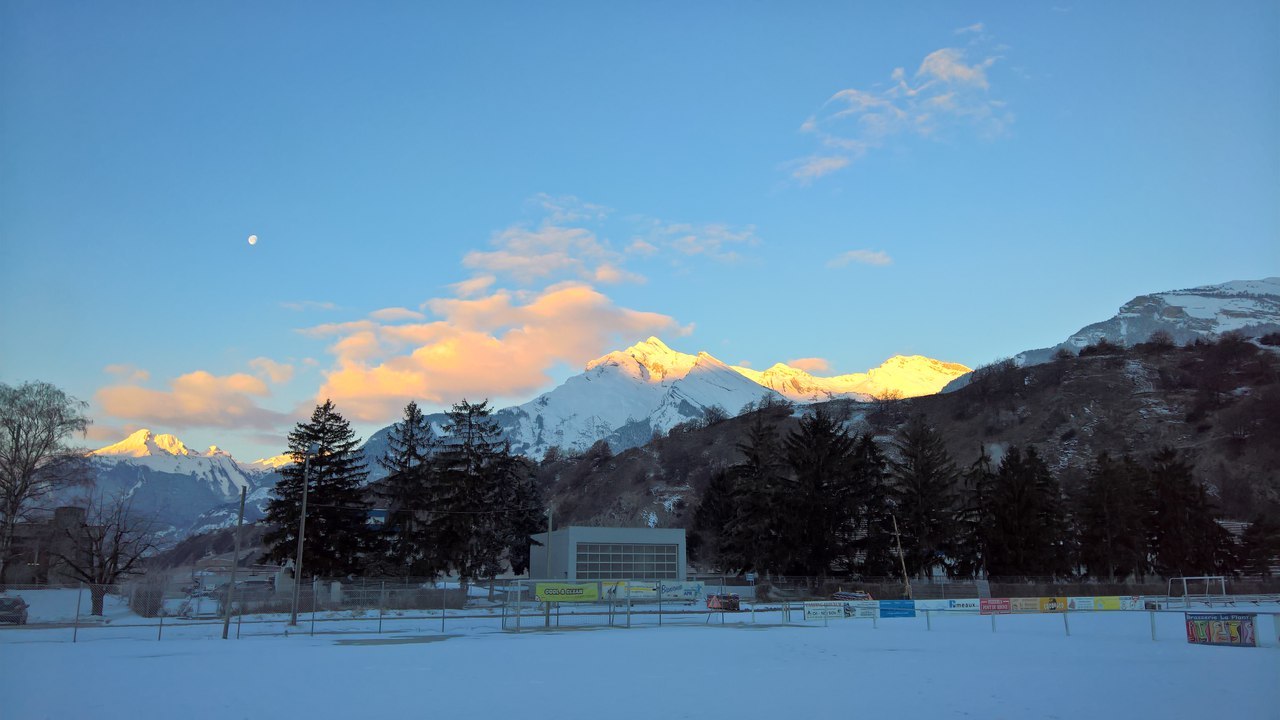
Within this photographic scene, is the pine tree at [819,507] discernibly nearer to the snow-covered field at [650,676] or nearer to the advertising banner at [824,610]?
the advertising banner at [824,610]

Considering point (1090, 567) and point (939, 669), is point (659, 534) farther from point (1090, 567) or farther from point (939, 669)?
point (939, 669)

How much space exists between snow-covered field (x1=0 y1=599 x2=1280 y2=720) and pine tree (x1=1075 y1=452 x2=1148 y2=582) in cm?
4412

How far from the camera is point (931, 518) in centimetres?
7075

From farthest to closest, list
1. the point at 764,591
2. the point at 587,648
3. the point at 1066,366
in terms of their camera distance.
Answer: the point at 1066,366 < the point at 764,591 < the point at 587,648

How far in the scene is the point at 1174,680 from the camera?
18.6m

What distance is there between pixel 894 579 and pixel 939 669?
2100 inches

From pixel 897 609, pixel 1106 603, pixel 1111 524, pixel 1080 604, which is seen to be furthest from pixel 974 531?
pixel 897 609

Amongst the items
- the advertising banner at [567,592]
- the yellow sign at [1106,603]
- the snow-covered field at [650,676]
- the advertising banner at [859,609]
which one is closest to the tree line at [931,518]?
the yellow sign at [1106,603]

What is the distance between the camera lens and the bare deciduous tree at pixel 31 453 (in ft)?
179

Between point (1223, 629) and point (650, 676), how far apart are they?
20141 mm

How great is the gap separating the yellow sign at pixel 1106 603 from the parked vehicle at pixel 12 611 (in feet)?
178

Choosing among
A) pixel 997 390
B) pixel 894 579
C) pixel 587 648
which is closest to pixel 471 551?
pixel 894 579

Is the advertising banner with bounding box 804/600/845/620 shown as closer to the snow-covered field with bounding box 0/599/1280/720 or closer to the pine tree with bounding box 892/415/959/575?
the snow-covered field with bounding box 0/599/1280/720

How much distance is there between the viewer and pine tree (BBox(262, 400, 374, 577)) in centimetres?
6406
